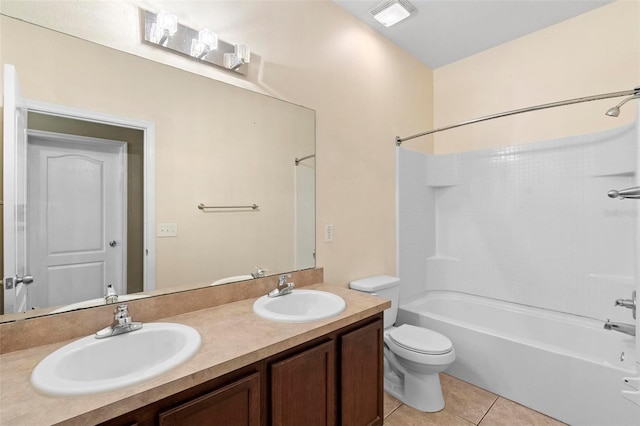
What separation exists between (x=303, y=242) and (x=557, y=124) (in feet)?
7.41

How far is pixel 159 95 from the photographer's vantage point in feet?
4.54

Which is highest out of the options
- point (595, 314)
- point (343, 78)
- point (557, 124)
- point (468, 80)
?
point (468, 80)

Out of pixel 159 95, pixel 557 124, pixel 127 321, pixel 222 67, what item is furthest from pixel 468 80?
pixel 127 321

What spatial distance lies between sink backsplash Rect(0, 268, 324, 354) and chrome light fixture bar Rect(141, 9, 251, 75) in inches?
45.0

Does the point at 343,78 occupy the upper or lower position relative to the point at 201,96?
upper

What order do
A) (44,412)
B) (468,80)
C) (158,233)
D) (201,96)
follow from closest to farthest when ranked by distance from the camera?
(44,412)
(158,233)
(201,96)
(468,80)

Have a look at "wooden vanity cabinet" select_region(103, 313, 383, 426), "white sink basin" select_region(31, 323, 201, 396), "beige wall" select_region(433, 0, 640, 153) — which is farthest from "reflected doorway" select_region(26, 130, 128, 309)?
"beige wall" select_region(433, 0, 640, 153)

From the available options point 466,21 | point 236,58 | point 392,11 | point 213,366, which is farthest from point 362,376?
Result: point 466,21

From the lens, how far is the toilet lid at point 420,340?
1923mm

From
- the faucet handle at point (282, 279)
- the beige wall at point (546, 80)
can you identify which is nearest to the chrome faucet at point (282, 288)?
the faucet handle at point (282, 279)

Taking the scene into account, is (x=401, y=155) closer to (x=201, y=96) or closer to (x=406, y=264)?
(x=406, y=264)

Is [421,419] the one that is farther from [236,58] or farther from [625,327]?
[236,58]

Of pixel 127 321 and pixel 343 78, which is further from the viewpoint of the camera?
pixel 343 78

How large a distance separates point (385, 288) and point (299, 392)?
1244 mm
